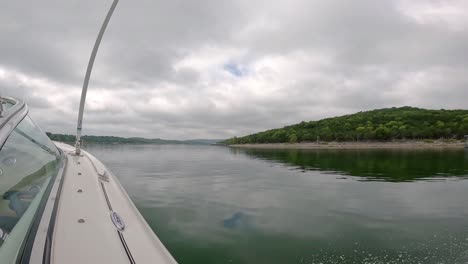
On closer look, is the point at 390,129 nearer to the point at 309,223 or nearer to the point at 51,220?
the point at 309,223

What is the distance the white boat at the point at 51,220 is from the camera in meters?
2.25

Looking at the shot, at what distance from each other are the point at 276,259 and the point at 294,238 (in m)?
1.37

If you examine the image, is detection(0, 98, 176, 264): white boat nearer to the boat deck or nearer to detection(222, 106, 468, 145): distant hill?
the boat deck

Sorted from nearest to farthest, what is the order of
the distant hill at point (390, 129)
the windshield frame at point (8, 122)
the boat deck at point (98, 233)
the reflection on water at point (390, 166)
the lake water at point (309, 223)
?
the windshield frame at point (8, 122), the boat deck at point (98, 233), the lake water at point (309, 223), the reflection on water at point (390, 166), the distant hill at point (390, 129)

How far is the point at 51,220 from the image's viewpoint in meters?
2.92

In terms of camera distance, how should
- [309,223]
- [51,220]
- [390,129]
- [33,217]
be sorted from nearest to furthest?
[33,217]
[51,220]
[309,223]
[390,129]

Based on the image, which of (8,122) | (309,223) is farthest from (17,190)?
(309,223)

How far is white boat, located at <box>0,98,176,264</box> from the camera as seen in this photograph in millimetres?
2254

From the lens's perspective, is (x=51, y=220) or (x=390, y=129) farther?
(x=390, y=129)

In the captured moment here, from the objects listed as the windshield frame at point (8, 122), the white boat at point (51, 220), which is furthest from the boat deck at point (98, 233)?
the windshield frame at point (8, 122)

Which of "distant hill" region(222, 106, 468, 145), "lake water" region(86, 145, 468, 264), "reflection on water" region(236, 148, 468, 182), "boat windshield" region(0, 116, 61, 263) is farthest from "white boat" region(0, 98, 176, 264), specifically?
"distant hill" region(222, 106, 468, 145)

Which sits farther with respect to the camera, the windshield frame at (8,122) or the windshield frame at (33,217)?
the windshield frame at (33,217)

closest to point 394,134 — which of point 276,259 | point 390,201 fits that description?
point 390,201

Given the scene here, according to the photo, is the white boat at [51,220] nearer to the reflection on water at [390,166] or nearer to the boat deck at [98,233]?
the boat deck at [98,233]
